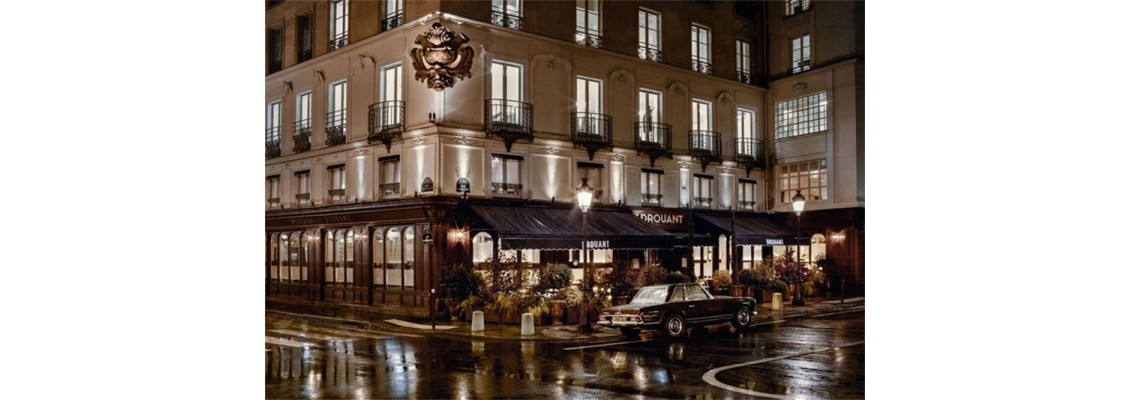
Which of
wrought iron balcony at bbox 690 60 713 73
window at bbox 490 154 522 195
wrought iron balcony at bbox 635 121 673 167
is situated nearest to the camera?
window at bbox 490 154 522 195

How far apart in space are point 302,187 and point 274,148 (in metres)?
0.61

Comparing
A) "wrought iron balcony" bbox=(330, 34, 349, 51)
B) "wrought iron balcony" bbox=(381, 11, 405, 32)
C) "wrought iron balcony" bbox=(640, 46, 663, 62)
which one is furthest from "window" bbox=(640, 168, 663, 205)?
"wrought iron balcony" bbox=(330, 34, 349, 51)

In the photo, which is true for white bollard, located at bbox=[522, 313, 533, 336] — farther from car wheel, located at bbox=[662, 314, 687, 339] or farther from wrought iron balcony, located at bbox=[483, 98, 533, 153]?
wrought iron balcony, located at bbox=[483, 98, 533, 153]

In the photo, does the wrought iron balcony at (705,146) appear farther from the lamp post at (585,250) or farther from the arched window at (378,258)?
the arched window at (378,258)

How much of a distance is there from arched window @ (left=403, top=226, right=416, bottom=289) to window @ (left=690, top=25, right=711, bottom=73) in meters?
4.73

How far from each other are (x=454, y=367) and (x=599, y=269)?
270 centimetres

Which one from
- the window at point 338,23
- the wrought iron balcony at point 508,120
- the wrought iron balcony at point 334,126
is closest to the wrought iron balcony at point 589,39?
the wrought iron balcony at point 508,120

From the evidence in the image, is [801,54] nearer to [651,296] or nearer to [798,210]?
[798,210]

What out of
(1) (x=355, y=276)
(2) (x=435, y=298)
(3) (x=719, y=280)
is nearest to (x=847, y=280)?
(3) (x=719, y=280)

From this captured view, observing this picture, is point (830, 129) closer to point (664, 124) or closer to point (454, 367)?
point (664, 124)

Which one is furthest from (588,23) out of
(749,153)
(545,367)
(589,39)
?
(545,367)

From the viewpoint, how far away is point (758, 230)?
12672 millimetres

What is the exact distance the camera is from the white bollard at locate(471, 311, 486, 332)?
36.4 ft

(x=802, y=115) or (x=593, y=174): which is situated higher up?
(x=802, y=115)
